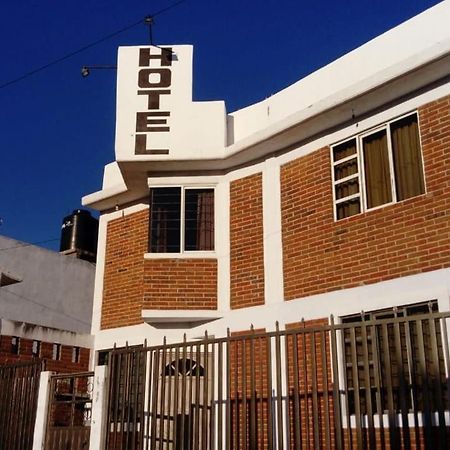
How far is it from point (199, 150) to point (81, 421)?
220 inches

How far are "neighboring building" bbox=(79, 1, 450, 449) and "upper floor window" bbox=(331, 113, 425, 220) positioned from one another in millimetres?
21

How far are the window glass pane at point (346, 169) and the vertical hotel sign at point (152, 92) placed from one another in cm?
315

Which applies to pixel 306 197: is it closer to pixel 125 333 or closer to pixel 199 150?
pixel 199 150

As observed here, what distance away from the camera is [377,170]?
930 centimetres

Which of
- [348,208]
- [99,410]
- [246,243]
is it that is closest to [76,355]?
[246,243]

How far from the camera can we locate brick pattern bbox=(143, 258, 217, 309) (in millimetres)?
10750

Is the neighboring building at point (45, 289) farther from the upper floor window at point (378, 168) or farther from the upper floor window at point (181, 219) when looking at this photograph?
the upper floor window at point (378, 168)

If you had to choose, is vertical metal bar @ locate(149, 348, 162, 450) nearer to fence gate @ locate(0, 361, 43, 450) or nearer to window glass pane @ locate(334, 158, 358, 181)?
fence gate @ locate(0, 361, 43, 450)

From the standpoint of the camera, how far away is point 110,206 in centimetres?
1341

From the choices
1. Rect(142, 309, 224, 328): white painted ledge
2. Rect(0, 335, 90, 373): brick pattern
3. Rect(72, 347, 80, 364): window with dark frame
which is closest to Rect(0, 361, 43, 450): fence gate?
Rect(142, 309, 224, 328): white painted ledge

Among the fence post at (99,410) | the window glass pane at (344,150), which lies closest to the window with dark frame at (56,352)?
the fence post at (99,410)

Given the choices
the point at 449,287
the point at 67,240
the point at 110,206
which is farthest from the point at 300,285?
the point at 67,240

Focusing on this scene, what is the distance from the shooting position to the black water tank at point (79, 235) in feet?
70.1

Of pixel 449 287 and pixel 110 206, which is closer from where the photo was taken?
pixel 449 287
